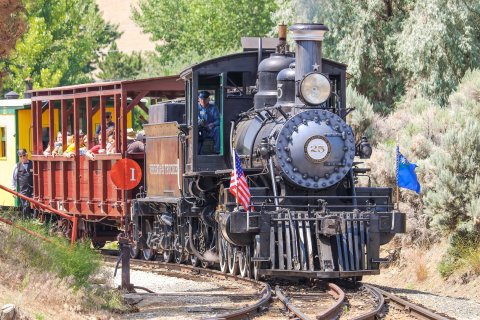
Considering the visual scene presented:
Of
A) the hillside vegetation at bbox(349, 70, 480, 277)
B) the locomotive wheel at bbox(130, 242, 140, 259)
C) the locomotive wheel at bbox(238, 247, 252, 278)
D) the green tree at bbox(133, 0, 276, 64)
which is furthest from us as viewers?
the green tree at bbox(133, 0, 276, 64)

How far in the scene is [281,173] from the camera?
14.8 m

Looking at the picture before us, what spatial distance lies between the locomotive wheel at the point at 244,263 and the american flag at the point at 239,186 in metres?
1.05

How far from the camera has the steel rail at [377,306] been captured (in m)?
11.3

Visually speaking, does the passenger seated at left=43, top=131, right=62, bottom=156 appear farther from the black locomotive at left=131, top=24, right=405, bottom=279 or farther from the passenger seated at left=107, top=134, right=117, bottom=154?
the black locomotive at left=131, top=24, right=405, bottom=279

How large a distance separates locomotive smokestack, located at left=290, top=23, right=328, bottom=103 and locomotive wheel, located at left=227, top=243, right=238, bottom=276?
2.54m

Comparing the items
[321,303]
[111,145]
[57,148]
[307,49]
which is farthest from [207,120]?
[57,148]

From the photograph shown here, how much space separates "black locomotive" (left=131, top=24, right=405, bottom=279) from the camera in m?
14.2

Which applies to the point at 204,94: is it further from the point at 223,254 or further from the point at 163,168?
the point at 223,254

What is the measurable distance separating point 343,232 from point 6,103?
1356cm

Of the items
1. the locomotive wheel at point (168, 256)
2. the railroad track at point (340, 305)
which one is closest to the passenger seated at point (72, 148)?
the locomotive wheel at point (168, 256)

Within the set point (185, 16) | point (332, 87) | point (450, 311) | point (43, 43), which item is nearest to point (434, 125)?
point (332, 87)

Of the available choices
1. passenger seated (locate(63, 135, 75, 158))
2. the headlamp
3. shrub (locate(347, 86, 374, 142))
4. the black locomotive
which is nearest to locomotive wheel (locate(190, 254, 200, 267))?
the black locomotive

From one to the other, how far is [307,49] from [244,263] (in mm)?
3225

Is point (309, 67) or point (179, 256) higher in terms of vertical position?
point (309, 67)
